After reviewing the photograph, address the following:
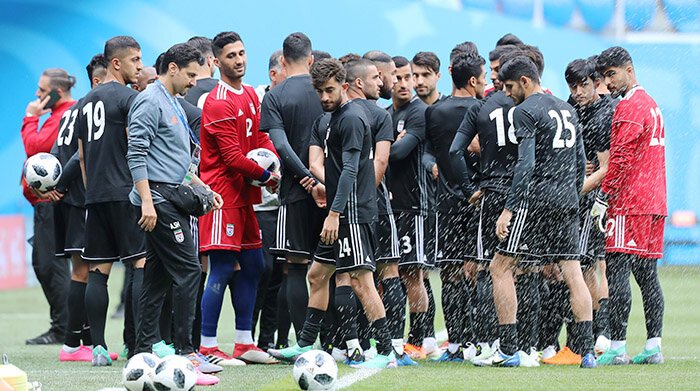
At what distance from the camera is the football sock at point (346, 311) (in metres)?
9.00

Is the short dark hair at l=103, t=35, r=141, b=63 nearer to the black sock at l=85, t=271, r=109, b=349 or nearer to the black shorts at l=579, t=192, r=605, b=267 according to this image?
the black sock at l=85, t=271, r=109, b=349

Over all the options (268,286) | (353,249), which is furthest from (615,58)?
(268,286)

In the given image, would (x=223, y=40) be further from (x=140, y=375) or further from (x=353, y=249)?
(x=140, y=375)

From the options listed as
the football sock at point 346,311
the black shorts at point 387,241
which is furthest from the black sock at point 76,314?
the black shorts at point 387,241

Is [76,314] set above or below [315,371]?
above

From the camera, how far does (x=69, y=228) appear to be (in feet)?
34.8

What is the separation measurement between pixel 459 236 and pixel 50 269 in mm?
4484

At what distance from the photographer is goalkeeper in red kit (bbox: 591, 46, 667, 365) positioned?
9492 mm

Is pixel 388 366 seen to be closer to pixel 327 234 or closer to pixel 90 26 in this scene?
pixel 327 234

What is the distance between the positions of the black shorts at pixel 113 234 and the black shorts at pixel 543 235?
2.70 metres

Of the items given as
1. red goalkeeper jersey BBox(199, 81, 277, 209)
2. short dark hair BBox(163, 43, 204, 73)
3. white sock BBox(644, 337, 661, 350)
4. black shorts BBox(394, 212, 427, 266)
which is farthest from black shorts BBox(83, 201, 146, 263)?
white sock BBox(644, 337, 661, 350)

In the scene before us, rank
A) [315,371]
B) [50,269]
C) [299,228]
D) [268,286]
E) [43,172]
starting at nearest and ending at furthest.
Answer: [315,371], [299,228], [43,172], [268,286], [50,269]

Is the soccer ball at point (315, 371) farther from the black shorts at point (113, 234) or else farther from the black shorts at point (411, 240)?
the black shorts at point (411, 240)

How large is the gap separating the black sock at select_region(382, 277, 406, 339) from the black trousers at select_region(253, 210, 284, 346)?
120cm
